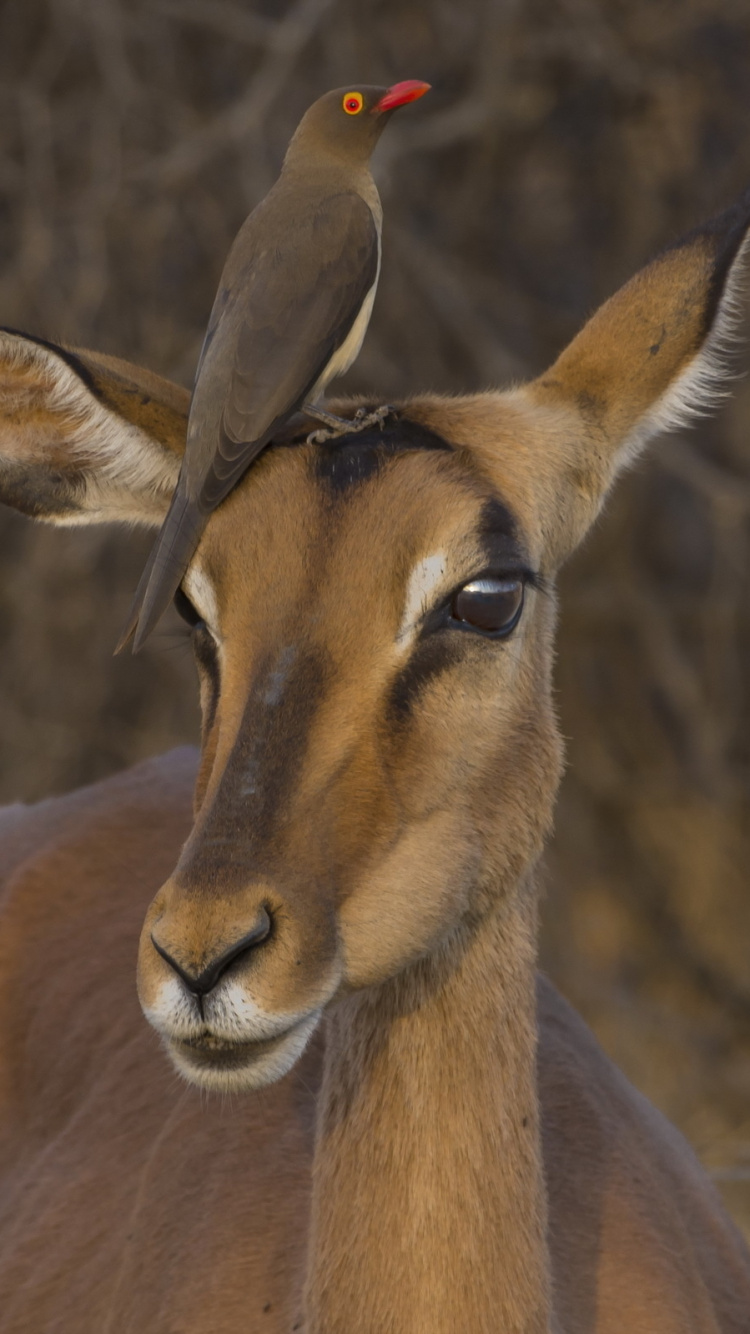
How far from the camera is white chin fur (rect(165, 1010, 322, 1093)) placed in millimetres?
2105

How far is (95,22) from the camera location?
6742mm

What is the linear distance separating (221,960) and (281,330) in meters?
1.03

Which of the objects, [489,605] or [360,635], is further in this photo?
[489,605]

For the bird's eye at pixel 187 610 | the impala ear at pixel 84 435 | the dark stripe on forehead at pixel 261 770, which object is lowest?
the dark stripe on forehead at pixel 261 770

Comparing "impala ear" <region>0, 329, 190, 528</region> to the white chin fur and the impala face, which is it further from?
the white chin fur

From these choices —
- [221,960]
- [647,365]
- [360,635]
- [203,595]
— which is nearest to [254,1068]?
[221,960]

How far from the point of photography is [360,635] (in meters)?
2.33

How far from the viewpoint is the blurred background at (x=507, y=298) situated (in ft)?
22.6

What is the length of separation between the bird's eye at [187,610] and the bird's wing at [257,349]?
0.06 meters

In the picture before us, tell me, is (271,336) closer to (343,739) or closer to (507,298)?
(343,739)

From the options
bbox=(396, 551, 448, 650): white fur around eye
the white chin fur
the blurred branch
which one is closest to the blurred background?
the blurred branch

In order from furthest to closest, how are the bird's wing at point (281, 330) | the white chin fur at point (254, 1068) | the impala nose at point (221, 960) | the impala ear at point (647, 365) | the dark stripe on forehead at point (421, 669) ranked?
the impala ear at point (647, 365)
the bird's wing at point (281, 330)
the dark stripe on forehead at point (421, 669)
the white chin fur at point (254, 1068)
the impala nose at point (221, 960)

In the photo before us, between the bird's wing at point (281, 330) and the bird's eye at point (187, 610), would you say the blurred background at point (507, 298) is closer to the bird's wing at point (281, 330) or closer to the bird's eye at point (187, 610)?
the bird's wing at point (281, 330)

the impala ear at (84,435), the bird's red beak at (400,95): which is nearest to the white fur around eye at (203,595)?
the impala ear at (84,435)
